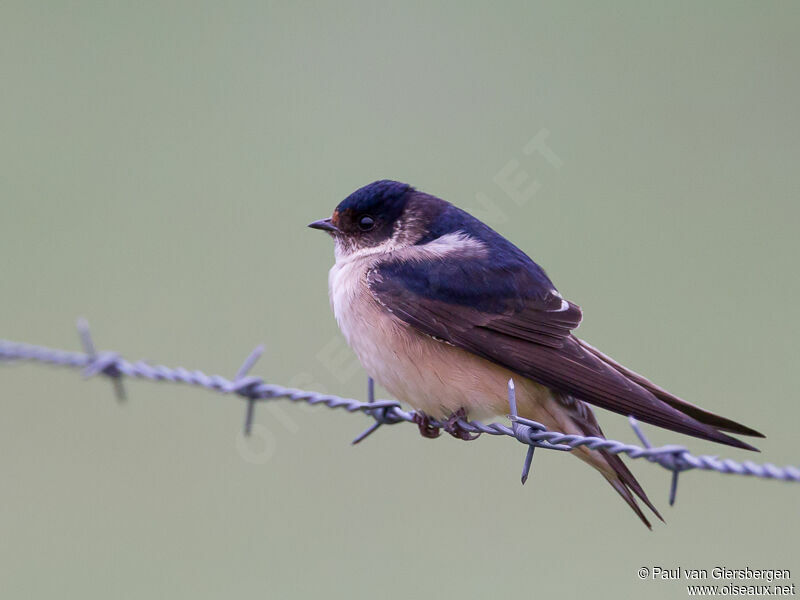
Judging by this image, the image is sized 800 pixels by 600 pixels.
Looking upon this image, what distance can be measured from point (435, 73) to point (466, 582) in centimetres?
460

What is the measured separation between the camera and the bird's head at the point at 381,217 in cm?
379

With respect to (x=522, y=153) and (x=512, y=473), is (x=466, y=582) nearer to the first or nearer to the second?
(x=512, y=473)

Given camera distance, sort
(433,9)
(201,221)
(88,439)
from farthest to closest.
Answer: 1. (433,9)
2. (201,221)
3. (88,439)

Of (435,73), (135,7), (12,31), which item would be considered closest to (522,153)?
(435,73)

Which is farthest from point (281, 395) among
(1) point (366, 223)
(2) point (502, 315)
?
(1) point (366, 223)

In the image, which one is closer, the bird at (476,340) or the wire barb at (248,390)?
the wire barb at (248,390)

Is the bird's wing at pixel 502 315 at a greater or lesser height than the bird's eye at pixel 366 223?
greater

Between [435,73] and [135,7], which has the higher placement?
[435,73]

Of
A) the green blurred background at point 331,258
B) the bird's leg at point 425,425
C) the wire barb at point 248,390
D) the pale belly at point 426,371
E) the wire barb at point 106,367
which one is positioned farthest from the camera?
the green blurred background at point 331,258

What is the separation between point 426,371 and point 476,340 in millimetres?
199

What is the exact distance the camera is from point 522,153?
6.82 m
